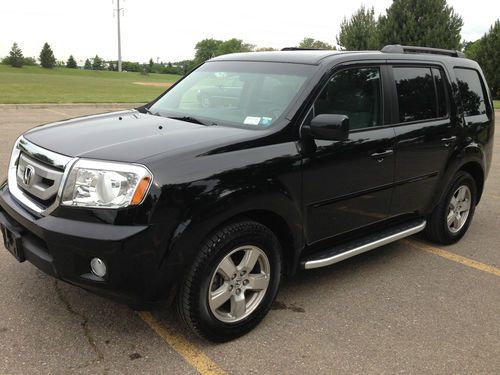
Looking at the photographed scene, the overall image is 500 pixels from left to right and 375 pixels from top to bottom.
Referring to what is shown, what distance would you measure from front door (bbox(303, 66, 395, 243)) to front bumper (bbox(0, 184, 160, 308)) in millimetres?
1200

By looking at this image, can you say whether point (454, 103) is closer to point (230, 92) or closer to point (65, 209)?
point (230, 92)

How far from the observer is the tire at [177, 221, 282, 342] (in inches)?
113

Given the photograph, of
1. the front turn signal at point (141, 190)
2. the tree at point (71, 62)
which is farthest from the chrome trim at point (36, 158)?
the tree at point (71, 62)

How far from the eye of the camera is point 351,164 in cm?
365

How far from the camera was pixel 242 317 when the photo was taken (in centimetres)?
318

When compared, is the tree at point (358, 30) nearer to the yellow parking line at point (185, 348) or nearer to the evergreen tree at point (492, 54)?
the evergreen tree at point (492, 54)

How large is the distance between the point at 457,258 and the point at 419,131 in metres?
1.33

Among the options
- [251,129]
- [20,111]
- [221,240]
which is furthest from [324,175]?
[20,111]

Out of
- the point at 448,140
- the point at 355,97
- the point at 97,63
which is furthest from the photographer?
the point at 97,63

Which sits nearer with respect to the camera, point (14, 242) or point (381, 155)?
point (14, 242)

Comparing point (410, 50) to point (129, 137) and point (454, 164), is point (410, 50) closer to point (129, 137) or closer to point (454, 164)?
point (454, 164)

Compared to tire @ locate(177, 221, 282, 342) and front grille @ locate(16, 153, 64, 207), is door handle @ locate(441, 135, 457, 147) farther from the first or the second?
front grille @ locate(16, 153, 64, 207)

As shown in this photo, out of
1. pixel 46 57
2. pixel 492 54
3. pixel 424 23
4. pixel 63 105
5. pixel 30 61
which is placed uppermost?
pixel 424 23

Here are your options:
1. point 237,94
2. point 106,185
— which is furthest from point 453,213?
point 106,185
